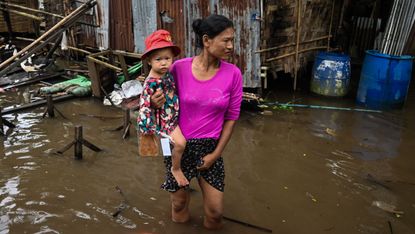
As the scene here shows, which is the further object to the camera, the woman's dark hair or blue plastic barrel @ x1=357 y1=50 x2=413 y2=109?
blue plastic barrel @ x1=357 y1=50 x2=413 y2=109

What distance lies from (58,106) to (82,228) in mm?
4118

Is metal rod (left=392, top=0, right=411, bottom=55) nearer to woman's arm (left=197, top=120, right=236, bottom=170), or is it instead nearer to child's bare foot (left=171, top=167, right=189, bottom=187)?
woman's arm (left=197, top=120, right=236, bottom=170)

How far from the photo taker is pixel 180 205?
344 centimetres

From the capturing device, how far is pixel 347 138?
600cm

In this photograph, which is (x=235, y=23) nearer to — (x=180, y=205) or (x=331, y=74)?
(x=331, y=74)

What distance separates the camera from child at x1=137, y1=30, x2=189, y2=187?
107 inches

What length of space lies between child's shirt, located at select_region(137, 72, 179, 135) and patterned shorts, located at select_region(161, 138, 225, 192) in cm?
24

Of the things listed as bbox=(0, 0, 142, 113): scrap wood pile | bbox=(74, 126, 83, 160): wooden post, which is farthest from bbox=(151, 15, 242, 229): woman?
bbox=(0, 0, 142, 113): scrap wood pile

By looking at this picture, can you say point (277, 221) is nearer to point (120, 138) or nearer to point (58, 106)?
point (120, 138)

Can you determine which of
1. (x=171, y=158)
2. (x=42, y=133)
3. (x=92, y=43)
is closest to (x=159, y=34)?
(x=171, y=158)

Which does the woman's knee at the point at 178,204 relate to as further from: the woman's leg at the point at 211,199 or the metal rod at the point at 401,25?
the metal rod at the point at 401,25

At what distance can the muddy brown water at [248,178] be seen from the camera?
3.86 meters

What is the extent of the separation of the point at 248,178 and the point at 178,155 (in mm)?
2045

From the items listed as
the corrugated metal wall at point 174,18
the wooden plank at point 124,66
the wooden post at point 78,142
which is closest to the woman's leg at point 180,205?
the wooden post at point 78,142
